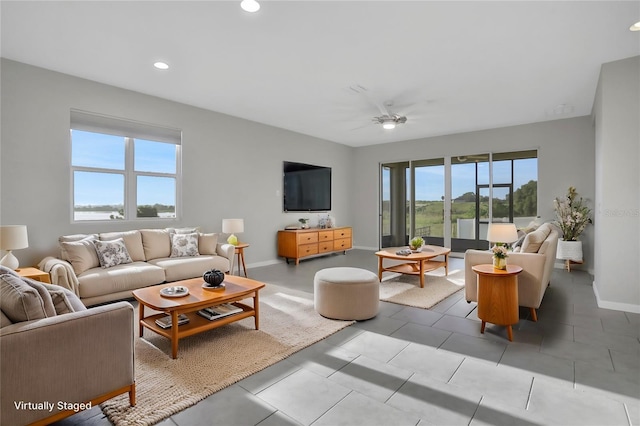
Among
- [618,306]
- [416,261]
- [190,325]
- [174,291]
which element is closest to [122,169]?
[174,291]

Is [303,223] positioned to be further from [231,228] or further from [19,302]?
[19,302]

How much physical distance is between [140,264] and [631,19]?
560 centimetres

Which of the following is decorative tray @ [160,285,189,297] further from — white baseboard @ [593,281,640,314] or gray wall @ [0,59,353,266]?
white baseboard @ [593,281,640,314]

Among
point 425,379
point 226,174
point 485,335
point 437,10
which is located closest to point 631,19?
point 437,10

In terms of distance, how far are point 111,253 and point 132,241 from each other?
40 centimetres

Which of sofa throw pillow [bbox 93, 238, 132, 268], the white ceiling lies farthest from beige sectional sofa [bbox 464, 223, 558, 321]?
sofa throw pillow [bbox 93, 238, 132, 268]

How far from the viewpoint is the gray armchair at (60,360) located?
1447 mm

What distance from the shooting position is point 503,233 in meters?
3.33

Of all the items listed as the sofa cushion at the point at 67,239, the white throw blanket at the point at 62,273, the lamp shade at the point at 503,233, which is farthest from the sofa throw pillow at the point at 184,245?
the lamp shade at the point at 503,233

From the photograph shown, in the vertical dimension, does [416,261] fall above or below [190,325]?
above

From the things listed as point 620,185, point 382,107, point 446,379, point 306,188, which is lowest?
point 446,379

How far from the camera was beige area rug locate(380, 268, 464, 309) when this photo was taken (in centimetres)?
392

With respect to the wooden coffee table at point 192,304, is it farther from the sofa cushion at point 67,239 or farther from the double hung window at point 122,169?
the double hung window at point 122,169

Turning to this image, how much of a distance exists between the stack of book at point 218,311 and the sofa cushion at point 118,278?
49.7 inches
